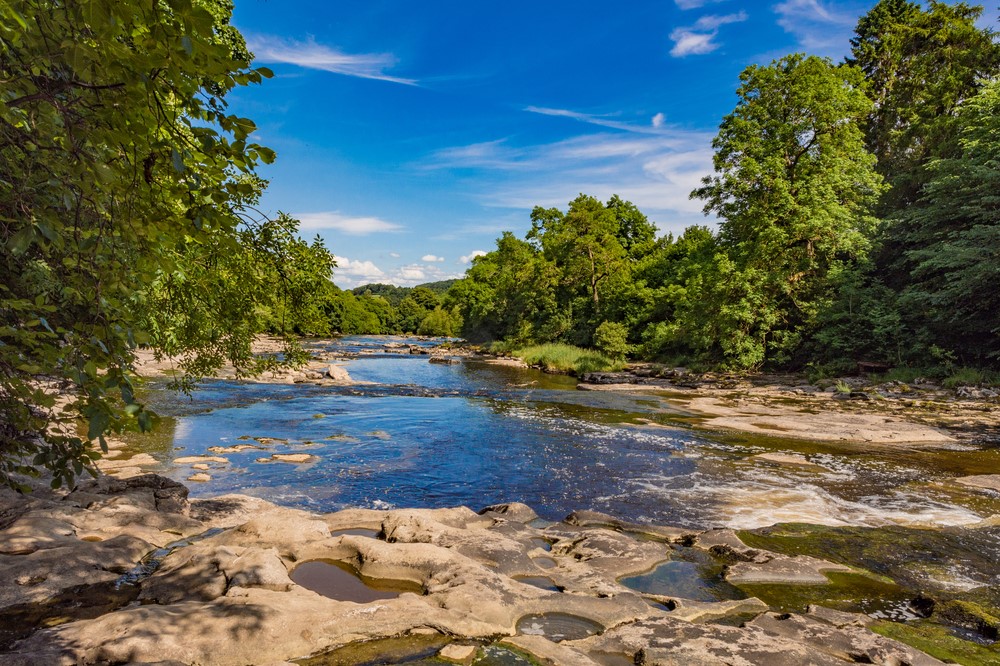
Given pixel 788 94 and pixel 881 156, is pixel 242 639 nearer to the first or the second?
pixel 788 94

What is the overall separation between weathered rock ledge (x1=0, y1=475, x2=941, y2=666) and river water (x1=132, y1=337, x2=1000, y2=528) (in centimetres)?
207

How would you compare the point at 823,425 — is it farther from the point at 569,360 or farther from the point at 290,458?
the point at 569,360

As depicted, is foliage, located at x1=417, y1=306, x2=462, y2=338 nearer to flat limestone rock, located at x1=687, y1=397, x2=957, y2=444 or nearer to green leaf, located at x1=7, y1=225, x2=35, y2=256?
flat limestone rock, located at x1=687, y1=397, x2=957, y2=444

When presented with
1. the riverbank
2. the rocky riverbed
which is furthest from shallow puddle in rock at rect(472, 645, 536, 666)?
the riverbank

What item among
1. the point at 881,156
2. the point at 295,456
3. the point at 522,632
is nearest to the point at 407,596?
the point at 522,632

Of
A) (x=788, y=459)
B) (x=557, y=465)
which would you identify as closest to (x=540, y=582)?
(x=557, y=465)

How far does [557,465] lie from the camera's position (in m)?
15.1

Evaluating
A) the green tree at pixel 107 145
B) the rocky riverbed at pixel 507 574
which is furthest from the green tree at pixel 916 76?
the green tree at pixel 107 145

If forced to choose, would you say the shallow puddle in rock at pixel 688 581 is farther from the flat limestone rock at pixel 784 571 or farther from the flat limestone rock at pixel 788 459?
the flat limestone rock at pixel 788 459

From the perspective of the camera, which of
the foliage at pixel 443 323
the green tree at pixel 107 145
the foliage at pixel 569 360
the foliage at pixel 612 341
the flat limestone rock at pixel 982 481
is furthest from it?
the foliage at pixel 443 323

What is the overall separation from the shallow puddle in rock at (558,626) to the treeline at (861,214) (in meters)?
25.3

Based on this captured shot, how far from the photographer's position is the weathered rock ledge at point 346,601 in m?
5.23

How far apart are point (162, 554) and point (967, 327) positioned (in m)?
32.4

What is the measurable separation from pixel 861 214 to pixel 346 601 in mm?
38086
